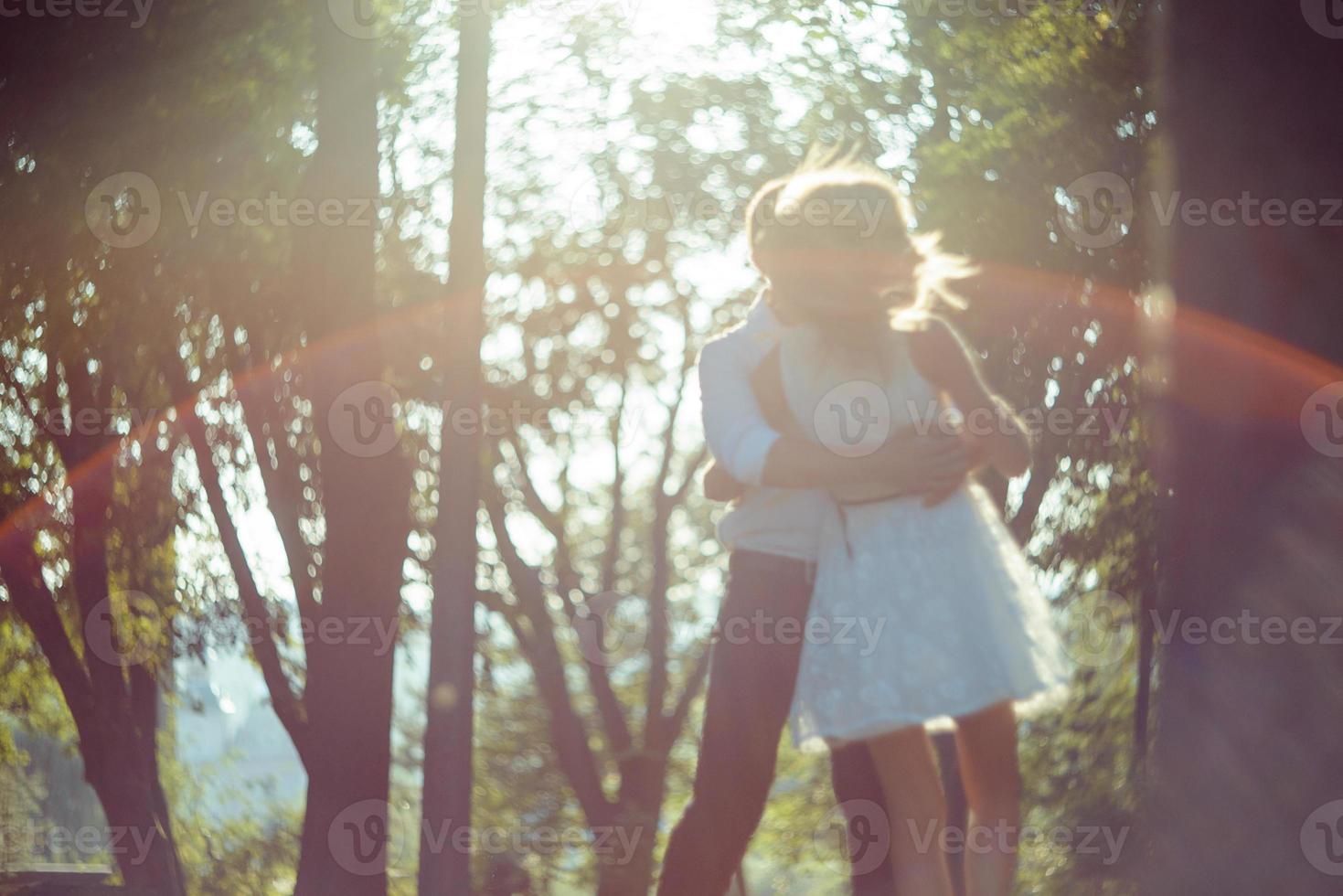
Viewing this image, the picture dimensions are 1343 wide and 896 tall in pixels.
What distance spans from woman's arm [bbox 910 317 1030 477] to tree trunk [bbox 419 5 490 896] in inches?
136

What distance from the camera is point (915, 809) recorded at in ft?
9.40

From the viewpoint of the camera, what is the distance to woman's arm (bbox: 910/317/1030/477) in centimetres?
285

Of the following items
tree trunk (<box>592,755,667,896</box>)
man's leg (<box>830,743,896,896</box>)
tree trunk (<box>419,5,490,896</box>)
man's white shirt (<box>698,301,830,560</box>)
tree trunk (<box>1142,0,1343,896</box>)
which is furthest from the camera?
tree trunk (<box>592,755,667,896</box>)

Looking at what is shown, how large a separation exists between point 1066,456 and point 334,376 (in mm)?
6614

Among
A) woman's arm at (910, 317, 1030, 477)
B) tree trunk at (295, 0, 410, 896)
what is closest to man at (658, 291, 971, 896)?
woman's arm at (910, 317, 1030, 477)

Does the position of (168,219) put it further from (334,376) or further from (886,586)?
(886,586)

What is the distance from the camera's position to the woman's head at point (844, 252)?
9.29 ft

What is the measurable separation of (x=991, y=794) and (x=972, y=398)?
0.84m

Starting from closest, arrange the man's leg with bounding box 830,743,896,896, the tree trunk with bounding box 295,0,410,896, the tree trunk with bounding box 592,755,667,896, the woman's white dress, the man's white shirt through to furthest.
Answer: the woman's white dress
the man's white shirt
the man's leg with bounding box 830,743,896,896
the tree trunk with bounding box 295,0,410,896
the tree trunk with bounding box 592,755,667,896

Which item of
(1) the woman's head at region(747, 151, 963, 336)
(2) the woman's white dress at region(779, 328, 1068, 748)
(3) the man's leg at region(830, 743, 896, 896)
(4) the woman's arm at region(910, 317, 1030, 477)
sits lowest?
(3) the man's leg at region(830, 743, 896, 896)

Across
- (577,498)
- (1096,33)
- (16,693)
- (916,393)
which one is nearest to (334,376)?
(916,393)

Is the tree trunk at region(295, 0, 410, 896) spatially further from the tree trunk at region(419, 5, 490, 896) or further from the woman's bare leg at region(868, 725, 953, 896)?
the woman's bare leg at region(868, 725, 953, 896)

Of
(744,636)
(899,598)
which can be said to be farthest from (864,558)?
(744,636)

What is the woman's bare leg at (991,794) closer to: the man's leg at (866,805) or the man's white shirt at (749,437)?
the man's leg at (866,805)
